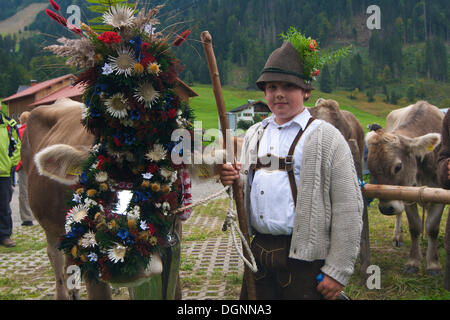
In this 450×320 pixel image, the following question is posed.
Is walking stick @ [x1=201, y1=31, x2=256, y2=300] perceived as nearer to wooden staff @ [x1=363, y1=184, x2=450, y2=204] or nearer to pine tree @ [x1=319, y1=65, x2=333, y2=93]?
wooden staff @ [x1=363, y1=184, x2=450, y2=204]

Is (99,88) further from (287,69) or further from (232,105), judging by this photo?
(232,105)

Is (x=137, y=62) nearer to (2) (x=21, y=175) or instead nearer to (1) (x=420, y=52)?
(2) (x=21, y=175)

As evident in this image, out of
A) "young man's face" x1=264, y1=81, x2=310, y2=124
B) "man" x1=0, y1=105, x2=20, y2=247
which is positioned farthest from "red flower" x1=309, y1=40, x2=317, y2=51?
"man" x1=0, y1=105, x2=20, y2=247

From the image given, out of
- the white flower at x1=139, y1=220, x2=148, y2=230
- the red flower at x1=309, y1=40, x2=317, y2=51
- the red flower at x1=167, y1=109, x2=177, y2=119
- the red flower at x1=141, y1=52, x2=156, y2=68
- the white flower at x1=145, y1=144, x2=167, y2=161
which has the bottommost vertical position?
the white flower at x1=139, y1=220, x2=148, y2=230

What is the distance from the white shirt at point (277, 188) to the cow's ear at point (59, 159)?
118 cm

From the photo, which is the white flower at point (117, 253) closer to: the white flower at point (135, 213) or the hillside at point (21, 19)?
the white flower at point (135, 213)

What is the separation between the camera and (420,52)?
300 feet

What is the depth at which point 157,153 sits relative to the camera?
8.20 ft

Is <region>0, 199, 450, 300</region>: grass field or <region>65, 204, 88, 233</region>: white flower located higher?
<region>65, 204, 88, 233</region>: white flower

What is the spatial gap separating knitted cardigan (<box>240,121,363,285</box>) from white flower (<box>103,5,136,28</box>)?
1.29 m

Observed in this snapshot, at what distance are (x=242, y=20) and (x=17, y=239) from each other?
11053cm

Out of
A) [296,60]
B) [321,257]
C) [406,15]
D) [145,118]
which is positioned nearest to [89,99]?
[145,118]

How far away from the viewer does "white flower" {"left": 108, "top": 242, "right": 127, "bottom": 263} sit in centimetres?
218

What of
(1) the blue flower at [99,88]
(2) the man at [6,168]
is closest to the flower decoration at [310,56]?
(1) the blue flower at [99,88]
